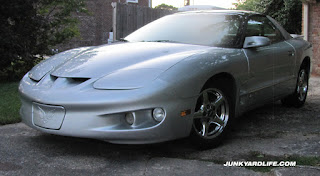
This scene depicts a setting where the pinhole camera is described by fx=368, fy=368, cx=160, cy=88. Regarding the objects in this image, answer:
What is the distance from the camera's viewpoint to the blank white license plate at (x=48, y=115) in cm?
302

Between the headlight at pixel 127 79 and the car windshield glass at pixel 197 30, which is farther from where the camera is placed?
the car windshield glass at pixel 197 30

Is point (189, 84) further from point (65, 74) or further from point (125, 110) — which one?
point (65, 74)

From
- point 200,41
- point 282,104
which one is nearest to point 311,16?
point 282,104

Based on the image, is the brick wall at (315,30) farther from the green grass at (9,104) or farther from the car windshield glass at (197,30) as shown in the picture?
the green grass at (9,104)

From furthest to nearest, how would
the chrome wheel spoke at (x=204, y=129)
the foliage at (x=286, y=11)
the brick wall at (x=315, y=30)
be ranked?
the foliage at (x=286, y=11) < the brick wall at (x=315, y=30) < the chrome wheel spoke at (x=204, y=129)

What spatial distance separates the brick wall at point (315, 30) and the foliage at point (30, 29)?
6007 millimetres

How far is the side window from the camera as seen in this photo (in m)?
4.44

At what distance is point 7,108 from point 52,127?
2.23 metres

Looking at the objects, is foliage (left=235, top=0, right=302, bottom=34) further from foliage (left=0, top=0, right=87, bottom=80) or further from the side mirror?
the side mirror

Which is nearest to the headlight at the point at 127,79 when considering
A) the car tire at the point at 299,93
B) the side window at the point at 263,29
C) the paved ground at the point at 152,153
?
the paved ground at the point at 152,153

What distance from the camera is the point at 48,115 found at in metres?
3.09

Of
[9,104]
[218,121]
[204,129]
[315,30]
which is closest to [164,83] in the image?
[204,129]

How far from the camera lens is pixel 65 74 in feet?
10.8

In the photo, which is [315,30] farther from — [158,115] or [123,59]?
[158,115]
